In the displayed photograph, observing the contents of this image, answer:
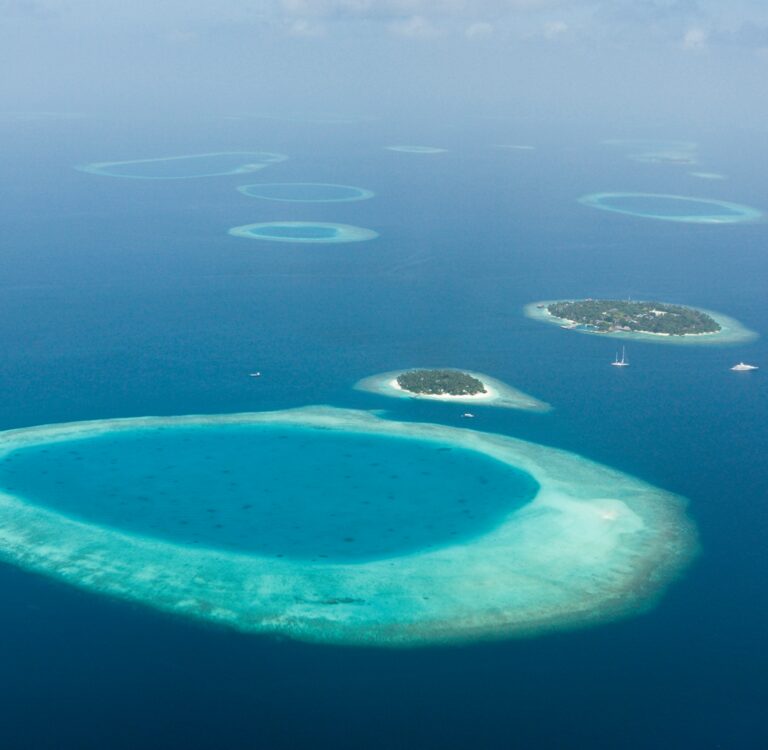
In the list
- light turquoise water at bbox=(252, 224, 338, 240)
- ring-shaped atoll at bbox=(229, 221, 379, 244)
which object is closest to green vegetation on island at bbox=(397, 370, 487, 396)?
ring-shaped atoll at bbox=(229, 221, 379, 244)

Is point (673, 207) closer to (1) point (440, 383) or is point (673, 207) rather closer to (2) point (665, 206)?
(2) point (665, 206)

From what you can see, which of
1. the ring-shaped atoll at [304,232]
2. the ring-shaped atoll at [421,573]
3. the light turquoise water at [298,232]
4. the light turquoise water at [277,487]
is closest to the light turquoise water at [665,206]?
the ring-shaped atoll at [304,232]

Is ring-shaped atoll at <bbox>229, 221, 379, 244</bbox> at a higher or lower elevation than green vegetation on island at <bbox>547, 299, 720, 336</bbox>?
higher

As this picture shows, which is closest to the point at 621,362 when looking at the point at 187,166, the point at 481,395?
the point at 481,395

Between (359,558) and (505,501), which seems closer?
(359,558)

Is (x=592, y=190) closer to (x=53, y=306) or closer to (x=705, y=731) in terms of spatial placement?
(x=53, y=306)

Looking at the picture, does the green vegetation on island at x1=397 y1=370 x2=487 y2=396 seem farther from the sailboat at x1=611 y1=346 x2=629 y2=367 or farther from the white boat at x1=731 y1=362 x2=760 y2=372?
the white boat at x1=731 y1=362 x2=760 y2=372

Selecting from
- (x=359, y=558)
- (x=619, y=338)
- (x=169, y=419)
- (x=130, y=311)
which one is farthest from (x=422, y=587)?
(x=130, y=311)
